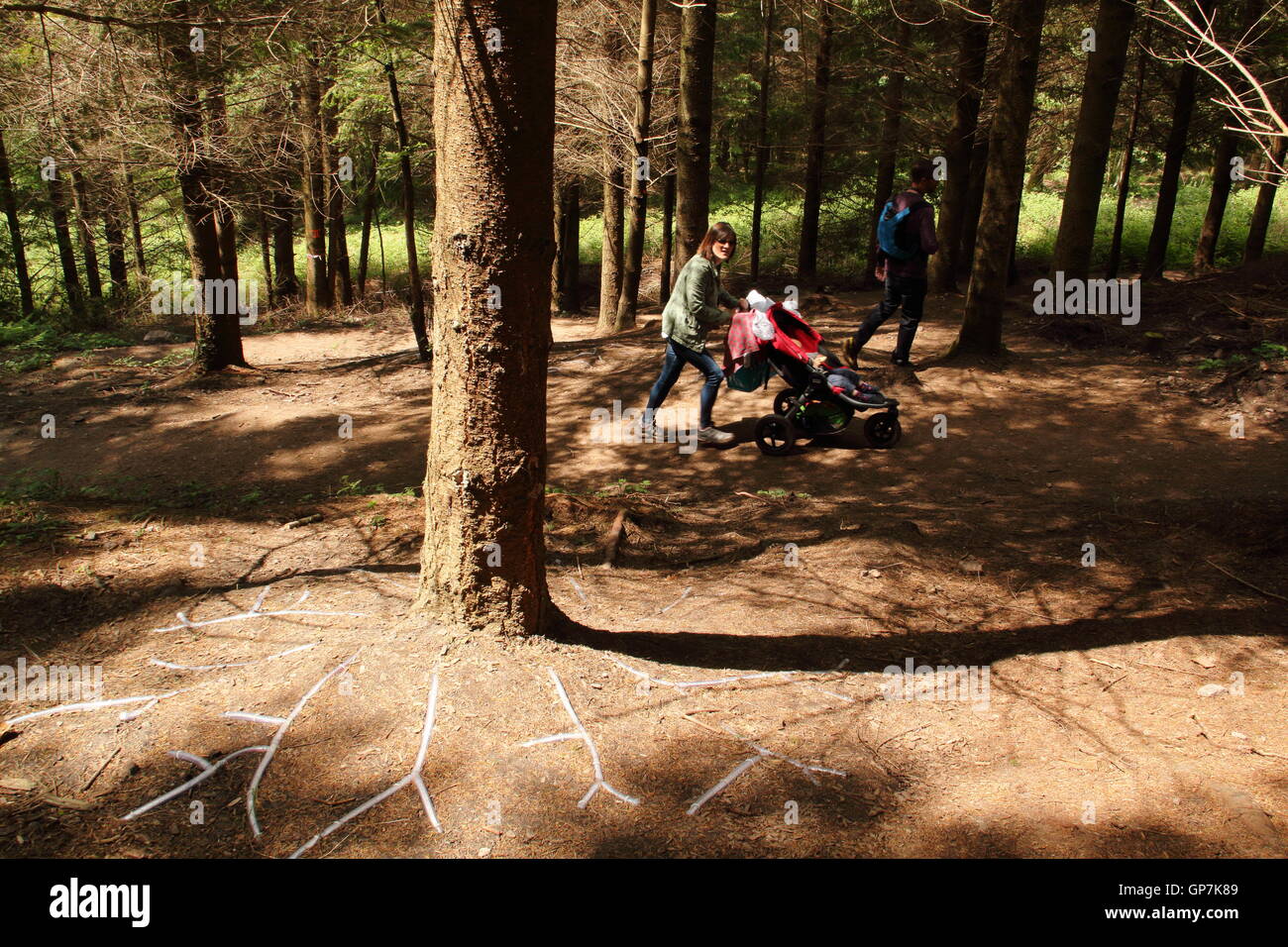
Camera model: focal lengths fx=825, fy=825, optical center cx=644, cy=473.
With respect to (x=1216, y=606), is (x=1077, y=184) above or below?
above

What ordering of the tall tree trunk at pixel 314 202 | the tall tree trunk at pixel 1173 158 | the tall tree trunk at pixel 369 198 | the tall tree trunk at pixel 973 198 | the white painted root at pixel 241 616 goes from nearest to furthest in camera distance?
the white painted root at pixel 241 616
the tall tree trunk at pixel 1173 158
the tall tree trunk at pixel 314 202
the tall tree trunk at pixel 973 198
the tall tree trunk at pixel 369 198

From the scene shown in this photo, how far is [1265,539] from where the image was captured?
5.86 m

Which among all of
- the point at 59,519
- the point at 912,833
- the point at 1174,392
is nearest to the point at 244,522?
the point at 59,519

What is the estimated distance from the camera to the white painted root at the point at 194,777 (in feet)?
10.4

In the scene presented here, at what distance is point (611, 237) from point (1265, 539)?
47.2 ft

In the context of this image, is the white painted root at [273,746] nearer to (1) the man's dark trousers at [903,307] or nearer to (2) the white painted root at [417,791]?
(2) the white painted root at [417,791]

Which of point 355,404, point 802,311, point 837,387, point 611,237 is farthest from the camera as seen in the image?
point 611,237

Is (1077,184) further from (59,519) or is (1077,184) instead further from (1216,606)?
(59,519)

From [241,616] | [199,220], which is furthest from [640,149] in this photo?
[241,616]

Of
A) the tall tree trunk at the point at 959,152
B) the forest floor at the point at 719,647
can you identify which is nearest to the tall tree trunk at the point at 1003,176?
the forest floor at the point at 719,647

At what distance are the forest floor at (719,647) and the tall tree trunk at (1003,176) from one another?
1.73 m

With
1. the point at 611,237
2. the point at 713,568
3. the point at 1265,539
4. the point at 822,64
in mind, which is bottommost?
the point at 713,568

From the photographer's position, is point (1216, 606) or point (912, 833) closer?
point (912, 833)

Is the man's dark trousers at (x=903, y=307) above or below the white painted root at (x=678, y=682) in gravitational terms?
above
